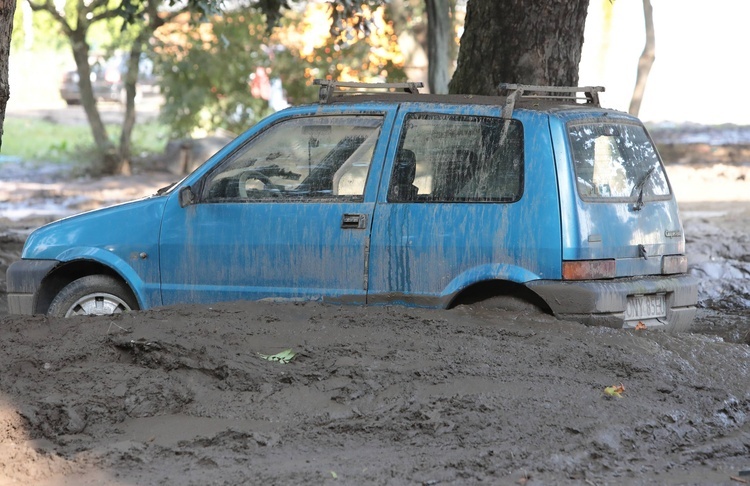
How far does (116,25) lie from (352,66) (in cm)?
669

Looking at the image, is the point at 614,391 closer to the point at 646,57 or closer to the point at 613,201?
the point at 613,201

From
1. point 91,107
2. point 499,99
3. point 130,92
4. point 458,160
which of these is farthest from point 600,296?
point 91,107

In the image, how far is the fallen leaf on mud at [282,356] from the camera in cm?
530

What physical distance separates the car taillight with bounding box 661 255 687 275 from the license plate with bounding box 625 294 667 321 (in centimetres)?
17

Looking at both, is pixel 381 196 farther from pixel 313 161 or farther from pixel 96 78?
pixel 96 78

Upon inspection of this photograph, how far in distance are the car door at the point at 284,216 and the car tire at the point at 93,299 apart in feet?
1.13

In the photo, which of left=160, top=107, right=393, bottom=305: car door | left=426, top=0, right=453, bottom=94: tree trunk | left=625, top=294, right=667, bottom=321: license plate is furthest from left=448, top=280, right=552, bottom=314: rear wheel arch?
left=426, top=0, right=453, bottom=94: tree trunk

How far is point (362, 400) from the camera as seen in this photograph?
4938mm

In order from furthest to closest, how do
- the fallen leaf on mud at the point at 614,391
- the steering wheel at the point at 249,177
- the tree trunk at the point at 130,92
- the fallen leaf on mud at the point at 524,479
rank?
the tree trunk at the point at 130,92, the steering wheel at the point at 249,177, the fallen leaf on mud at the point at 614,391, the fallen leaf on mud at the point at 524,479

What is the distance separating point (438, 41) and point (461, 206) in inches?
319

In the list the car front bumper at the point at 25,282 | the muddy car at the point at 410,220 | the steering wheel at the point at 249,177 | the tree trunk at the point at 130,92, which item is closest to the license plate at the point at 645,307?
the muddy car at the point at 410,220

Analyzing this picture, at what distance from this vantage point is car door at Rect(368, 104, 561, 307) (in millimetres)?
5590

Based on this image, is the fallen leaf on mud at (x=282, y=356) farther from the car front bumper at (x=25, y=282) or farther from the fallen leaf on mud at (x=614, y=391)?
the car front bumper at (x=25, y=282)

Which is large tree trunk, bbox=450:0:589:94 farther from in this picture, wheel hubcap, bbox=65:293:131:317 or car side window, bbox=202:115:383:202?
wheel hubcap, bbox=65:293:131:317
